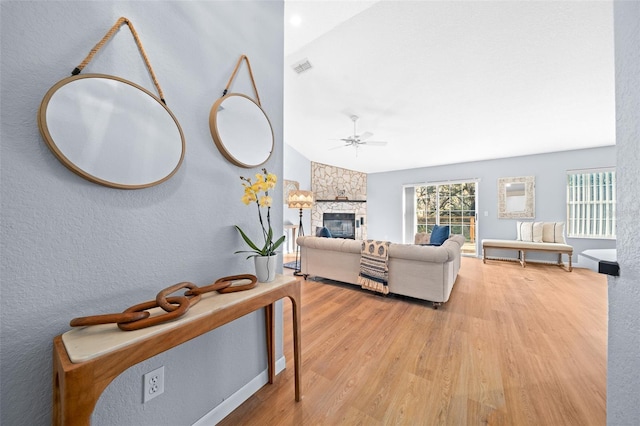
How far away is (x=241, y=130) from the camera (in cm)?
131

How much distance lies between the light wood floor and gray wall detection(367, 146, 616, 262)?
2749mm

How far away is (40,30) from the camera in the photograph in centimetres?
71

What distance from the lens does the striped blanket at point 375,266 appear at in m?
2.87

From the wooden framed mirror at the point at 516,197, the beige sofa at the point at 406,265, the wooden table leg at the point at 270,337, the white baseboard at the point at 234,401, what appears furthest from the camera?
the wooden framed mirror at the point at 516,197

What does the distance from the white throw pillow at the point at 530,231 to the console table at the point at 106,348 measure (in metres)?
6.14

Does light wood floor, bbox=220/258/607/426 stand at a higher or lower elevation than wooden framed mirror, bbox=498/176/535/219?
lower

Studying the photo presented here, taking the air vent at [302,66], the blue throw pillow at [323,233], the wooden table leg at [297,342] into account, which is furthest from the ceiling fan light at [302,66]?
the wooden table leg at [297,342]

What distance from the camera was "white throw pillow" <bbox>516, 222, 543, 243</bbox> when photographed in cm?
479

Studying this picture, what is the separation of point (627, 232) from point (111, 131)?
180cm

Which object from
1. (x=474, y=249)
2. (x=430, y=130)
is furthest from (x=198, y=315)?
(x=474, y=249)

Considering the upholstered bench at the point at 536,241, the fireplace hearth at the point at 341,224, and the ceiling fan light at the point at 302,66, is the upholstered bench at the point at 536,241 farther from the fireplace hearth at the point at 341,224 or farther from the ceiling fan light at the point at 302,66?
the ceiling fan light at the point at 302,66

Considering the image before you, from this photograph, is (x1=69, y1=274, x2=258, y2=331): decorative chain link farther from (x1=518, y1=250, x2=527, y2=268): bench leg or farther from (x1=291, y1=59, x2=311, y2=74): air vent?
(x1=518, y1=250, x2=527, y2=268): bench leg

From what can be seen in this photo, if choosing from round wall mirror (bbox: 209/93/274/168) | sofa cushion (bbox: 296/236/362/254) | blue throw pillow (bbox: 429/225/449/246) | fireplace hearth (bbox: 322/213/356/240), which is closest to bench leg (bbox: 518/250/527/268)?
blue throw pillow (bbox: 429/225/449/246)

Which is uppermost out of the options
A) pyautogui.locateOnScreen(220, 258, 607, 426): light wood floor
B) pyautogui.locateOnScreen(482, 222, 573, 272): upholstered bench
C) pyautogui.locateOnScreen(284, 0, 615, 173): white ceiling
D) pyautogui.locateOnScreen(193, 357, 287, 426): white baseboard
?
pyautogui.locateOnScreen(284, 0, 615, 173): white ceiling
